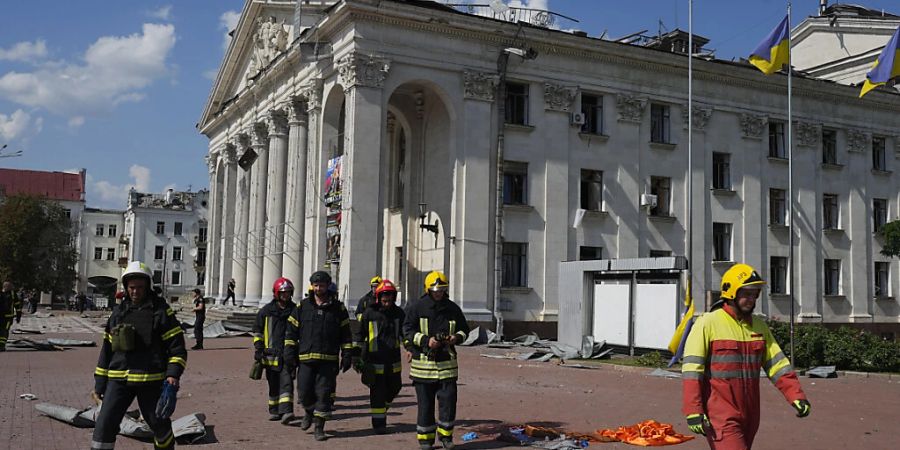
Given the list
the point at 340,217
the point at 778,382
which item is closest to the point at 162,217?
the point at 340,217

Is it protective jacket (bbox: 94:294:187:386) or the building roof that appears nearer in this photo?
protective jacket (bbox: 94:294:187:386)

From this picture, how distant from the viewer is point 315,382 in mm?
10555

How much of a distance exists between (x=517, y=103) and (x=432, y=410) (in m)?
23.8

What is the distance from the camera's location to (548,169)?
32.3 meters

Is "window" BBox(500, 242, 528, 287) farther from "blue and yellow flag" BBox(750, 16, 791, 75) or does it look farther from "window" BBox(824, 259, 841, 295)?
"window" BBox(824, 259, 841, 295)

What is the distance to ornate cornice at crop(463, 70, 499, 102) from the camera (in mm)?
30672

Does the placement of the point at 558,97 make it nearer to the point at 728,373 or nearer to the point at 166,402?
the point at 166,402

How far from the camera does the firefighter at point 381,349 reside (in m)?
10.6

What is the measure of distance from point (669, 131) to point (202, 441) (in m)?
28.7

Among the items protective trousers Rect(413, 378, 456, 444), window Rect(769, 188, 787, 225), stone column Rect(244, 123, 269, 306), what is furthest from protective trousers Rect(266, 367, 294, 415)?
window Rect(769, 188, 787, 225)

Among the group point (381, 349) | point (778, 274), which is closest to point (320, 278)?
point (381, 349)

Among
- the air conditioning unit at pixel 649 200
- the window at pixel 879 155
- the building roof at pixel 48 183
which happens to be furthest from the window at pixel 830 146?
the building roof at pixel 48 183

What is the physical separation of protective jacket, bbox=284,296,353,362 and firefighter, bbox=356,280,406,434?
0.87 ft

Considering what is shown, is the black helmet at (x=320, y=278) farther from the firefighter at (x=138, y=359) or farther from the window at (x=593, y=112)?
the window at (x=593, y=112)
